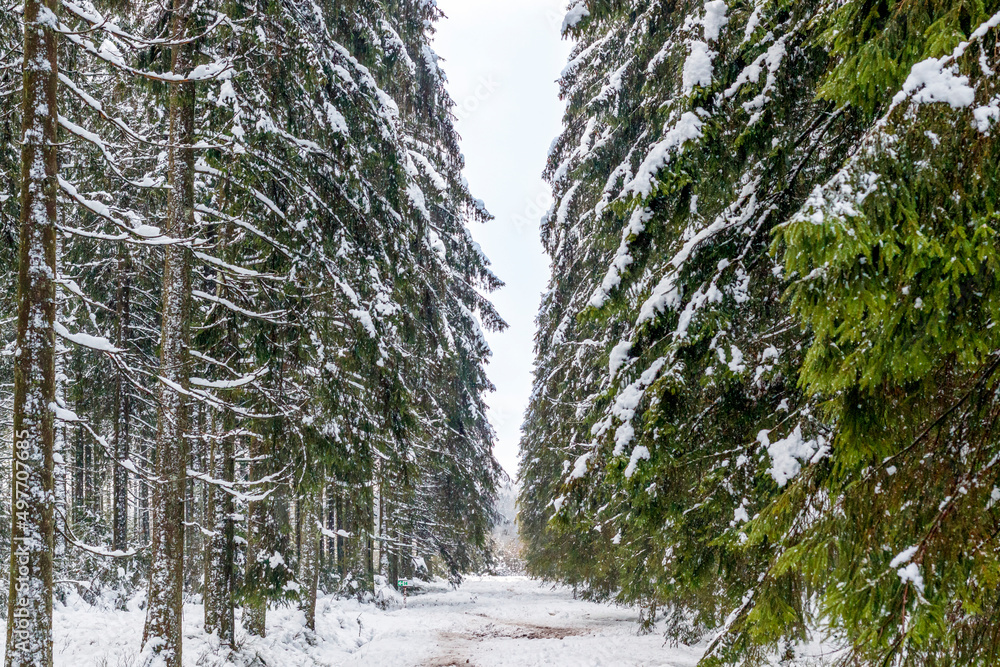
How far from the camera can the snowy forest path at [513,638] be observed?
10359 mm

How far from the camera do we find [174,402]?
7.22 metres

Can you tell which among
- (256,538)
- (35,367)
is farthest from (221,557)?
(35,367)

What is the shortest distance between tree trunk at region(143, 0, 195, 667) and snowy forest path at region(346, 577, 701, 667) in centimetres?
443

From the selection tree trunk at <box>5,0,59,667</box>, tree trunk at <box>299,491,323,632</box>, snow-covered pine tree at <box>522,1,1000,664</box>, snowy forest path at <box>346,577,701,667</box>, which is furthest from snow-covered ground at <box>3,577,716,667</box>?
tree trunk at <box>5,0,59,667</box>

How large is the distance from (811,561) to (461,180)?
15.5 metres

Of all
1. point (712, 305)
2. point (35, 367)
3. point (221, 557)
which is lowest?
point (221, 557)

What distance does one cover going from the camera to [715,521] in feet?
18.1

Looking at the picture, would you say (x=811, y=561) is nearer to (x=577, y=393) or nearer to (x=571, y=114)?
(x=577, y=393)

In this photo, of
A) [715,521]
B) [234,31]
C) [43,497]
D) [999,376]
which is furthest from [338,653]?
[999,376]

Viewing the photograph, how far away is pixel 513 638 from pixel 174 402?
30.2 ft

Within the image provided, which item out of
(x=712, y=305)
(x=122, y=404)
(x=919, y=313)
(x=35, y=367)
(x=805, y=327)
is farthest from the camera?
(x=122, y=404)

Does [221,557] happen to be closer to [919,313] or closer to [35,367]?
[35,367]

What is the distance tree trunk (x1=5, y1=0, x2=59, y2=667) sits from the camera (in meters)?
4.99

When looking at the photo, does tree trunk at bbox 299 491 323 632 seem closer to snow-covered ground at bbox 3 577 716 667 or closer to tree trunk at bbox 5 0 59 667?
snow-covered ground at bbox 3 577 716 667
